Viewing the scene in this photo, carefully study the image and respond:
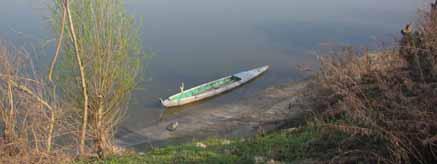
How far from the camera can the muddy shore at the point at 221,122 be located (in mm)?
16453

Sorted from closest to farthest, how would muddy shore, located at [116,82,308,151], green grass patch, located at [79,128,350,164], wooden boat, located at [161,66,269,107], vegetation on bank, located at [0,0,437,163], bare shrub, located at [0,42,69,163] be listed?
vegetation on bank, located at [0,0,437,163], green grass patch, located at [79,128,350,164], bare shrub, located at [0,42,69,163], muddy shore, located at [116,82,308,151], wooden boat, located at [161,66,269,107]

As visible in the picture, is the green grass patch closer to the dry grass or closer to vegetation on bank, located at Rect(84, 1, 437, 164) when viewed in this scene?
vegetation on bank, located at Rect(84, 1, 437, 164)

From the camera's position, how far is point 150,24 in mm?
25516

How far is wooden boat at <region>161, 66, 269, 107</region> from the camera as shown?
772 inches

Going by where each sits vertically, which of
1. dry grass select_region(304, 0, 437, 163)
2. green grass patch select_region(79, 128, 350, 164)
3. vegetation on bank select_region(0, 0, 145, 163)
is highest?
vegetation on bank select_region(0, 0, 145, 163)

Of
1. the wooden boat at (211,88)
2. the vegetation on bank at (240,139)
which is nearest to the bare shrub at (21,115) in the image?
the vegetation on bank at (240,139)

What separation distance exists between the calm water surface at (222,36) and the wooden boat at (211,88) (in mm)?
324

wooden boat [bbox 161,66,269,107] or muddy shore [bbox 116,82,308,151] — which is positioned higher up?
wooden boat [bbox 161,66,269,107]

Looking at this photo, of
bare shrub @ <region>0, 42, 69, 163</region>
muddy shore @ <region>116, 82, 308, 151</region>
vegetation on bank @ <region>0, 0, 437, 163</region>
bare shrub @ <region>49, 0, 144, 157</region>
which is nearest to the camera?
vegetation on bank @ <region>0, 0, 437, 163</region>

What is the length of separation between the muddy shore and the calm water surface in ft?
2.05

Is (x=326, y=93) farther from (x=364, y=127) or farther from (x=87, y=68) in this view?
(x=87, y=68)

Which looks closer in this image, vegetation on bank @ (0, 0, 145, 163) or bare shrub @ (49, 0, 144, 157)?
vegetation on bank @ (0, 0, 145, 163)

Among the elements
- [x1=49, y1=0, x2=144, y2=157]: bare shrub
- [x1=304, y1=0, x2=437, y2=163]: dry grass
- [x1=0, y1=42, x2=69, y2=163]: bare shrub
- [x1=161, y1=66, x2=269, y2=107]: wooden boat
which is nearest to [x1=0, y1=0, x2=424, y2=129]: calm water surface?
[x1=161, y1=66, x2=269, y2=107]: wooden boat

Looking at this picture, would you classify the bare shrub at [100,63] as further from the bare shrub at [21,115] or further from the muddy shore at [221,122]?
the muddy shore at [221,122]
